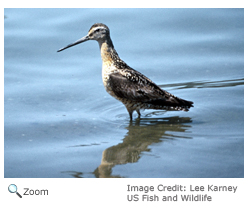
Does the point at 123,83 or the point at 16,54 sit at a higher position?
the point at 16,54

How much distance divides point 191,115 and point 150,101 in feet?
2.23

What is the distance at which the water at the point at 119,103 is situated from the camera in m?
6.05

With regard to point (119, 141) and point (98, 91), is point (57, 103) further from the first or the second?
point (119, 141)

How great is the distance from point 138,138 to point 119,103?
1623mm

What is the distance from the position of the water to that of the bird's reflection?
0.01m

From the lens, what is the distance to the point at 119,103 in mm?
8328

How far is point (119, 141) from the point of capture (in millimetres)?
6691

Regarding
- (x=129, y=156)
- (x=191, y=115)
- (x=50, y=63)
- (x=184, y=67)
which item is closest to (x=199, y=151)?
(x=129, y=156)

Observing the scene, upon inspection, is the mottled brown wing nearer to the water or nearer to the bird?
the bird

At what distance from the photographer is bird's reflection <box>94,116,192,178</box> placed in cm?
604

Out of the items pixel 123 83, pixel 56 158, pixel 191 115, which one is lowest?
pixel 56 158

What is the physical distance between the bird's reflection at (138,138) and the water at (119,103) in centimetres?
1
